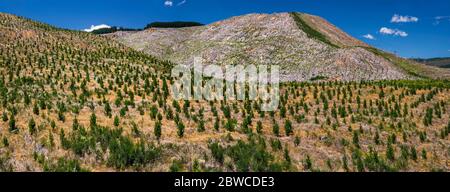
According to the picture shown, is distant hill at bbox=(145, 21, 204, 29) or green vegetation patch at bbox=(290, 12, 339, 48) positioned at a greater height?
distant hill at bbox=(145, 21, 204, 29)

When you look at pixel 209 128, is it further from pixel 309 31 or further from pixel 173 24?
pixel 173 24

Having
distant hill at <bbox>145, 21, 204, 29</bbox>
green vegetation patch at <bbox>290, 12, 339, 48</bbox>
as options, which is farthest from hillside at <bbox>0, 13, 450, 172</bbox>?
distant hill at <bbox>145, 21, 204, 29</bbox>

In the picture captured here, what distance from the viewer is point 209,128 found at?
18609mm

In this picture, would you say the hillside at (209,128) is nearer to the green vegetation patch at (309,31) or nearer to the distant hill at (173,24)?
the green vegetation patch at (309,31)

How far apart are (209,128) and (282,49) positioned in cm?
4108

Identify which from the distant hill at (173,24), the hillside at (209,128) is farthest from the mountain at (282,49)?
the distant hill at (173,24)

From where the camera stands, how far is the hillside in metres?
14.1

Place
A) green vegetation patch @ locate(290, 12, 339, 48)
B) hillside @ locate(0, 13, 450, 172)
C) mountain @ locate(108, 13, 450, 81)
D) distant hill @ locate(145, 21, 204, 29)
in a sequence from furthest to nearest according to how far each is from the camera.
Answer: distant hill @ locate(145, 21, 204, 29) < green vegetation patch @ locate(290, 12, 339, 48) < mountain @ locate(108, 13, 450, 81) < hillside @ locate(0, 13, 450, 172)

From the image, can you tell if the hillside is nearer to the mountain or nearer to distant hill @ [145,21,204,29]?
the mountain

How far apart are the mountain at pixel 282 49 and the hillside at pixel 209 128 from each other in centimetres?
2079

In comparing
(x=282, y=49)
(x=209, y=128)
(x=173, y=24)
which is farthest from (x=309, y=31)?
(x=173, y=24)

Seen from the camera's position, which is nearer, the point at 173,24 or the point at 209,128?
the point at 209,128

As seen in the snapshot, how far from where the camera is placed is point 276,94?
26203 millimetres

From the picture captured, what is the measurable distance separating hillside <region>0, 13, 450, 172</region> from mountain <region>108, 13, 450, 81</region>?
20.8 m
